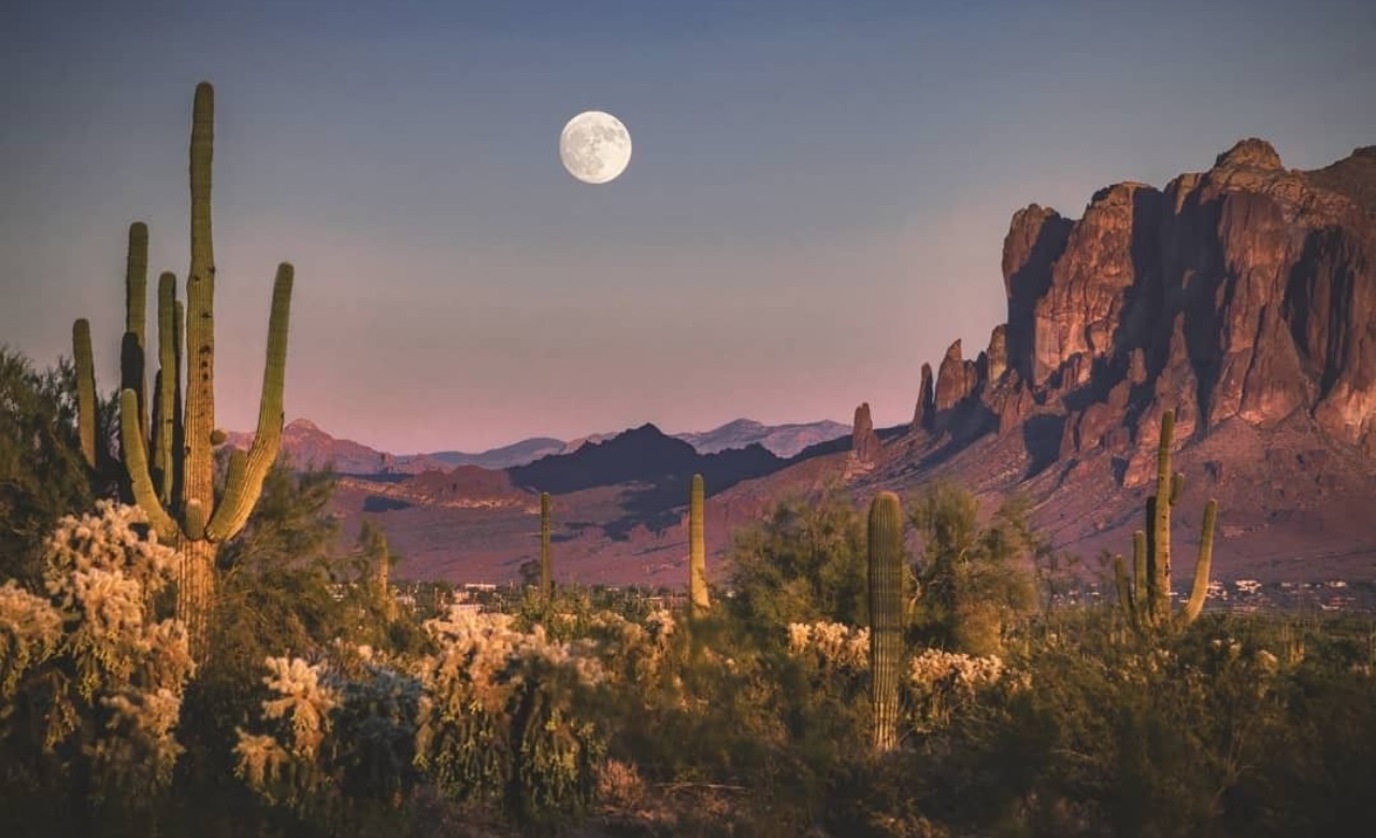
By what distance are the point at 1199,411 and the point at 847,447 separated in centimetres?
5216

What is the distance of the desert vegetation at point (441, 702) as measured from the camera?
12.6 metres

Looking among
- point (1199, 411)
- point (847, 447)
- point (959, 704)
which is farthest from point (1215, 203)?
point (959, 704)

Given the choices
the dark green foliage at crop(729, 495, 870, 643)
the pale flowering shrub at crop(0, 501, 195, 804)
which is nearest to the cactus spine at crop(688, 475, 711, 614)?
the dark green foliage at crop(729, 495, 870, 643)

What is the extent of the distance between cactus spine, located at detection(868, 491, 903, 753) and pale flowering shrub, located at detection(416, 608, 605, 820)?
19.3ft

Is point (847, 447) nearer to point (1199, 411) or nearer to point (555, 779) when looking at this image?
point (1199, 411)

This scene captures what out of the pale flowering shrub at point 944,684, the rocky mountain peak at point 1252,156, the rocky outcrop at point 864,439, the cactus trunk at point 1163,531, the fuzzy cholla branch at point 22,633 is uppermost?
the rocky mountain peak at point 1252,156

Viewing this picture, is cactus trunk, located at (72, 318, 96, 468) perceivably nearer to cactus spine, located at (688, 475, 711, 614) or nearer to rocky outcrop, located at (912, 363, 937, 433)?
cactus spine, located at (688, 475, 711, 614)

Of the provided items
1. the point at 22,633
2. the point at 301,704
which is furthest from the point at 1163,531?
the point at 22,633

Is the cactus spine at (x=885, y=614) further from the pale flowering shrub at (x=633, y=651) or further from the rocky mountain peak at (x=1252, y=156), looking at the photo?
the rocky mountain peak at (x=1252, y=156)

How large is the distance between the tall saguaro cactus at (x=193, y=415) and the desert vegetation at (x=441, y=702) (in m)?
0.03

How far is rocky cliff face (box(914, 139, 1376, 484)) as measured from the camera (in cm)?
15175

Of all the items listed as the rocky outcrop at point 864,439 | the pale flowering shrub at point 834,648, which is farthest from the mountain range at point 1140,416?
the pale flowering shrub at point 834,648

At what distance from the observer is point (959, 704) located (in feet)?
63.8

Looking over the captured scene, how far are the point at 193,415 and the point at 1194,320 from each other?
6435 inches
